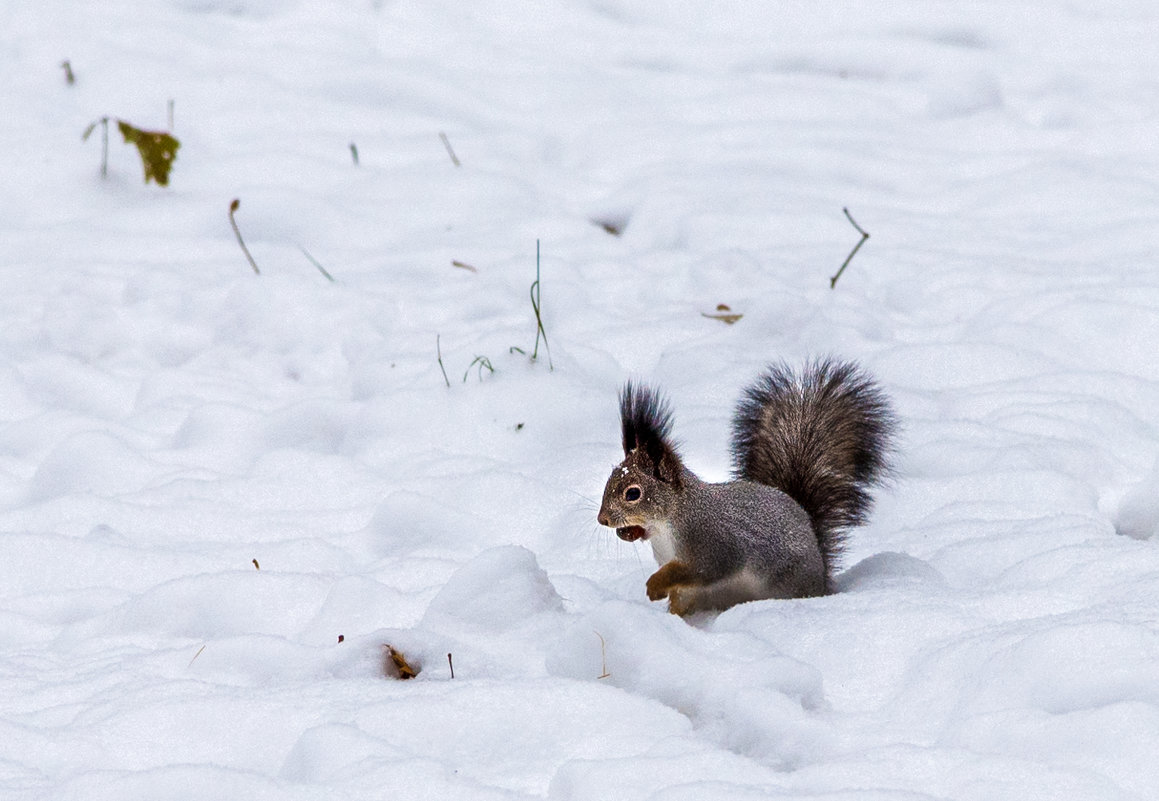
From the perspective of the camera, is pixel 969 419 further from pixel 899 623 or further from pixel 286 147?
pixel 286 147

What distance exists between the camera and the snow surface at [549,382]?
170 centimetres

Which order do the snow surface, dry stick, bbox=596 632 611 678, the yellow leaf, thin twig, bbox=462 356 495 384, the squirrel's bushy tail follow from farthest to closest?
1. the yellow leaf
2. thin twig, bbox=462 356 495 384
3. the squirrel's bushy tail
4. dry stick, bbox=596 632 611 678
5. the snow surface

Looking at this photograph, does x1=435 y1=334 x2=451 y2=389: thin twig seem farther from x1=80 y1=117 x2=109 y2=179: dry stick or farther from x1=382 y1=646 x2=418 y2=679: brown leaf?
x1=80 y1=117 x2=109 y2=179: dry stick

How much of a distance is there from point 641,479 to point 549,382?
3.08 ft

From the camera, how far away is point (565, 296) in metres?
3.65

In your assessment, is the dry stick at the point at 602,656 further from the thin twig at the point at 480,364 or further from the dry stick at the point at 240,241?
the dry stick at the point at 240,241

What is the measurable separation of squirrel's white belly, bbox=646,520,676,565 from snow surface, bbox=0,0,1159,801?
15 centimetres

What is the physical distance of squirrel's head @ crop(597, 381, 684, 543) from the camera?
86.7 inches

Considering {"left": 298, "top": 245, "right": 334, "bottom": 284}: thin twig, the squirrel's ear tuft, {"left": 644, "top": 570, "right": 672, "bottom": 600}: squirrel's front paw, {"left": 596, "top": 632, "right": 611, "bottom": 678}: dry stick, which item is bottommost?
{"left": 298, "top": 245, "right": 334, "bottom": 284}: thin twig

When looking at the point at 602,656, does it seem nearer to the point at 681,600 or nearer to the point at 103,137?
the point at 681,600

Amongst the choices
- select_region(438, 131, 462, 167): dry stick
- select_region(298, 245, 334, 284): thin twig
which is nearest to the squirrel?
select_region(298, 245, 334, 284): thin twig

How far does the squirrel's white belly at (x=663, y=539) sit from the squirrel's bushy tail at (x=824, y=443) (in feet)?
1.18

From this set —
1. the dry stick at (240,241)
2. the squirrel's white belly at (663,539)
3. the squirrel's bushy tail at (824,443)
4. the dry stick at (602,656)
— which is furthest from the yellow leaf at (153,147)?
the dry stick at (602,656)

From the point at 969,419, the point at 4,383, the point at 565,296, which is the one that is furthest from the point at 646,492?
the point at 4,383
